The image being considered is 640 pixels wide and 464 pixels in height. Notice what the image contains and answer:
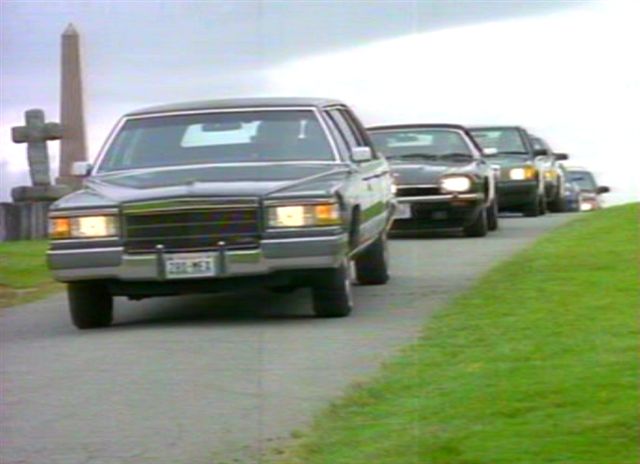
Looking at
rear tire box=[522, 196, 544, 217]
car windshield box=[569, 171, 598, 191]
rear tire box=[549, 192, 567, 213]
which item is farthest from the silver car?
car windshield box=[569, 171, 598, 191]

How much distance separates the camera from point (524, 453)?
7406 mm

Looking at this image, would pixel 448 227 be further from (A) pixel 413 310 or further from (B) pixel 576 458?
(B) pixel 576 458

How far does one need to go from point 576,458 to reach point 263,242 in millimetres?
5600

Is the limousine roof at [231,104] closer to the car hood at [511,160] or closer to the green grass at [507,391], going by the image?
the green grass at [507,391]

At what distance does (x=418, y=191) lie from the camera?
70.3 ft

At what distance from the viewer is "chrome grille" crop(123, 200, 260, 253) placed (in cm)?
1264

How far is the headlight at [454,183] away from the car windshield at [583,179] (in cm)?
2069

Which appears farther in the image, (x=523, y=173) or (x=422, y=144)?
(x=523, y=173)

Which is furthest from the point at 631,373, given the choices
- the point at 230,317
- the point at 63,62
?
the point at 63,62

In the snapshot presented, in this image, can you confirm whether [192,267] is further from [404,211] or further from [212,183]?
[404,211]

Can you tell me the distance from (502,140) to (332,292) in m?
15.8

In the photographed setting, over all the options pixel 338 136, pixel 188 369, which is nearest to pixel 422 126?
pixel 338 136

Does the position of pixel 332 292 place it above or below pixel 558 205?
above

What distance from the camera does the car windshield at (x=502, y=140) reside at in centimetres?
2806
